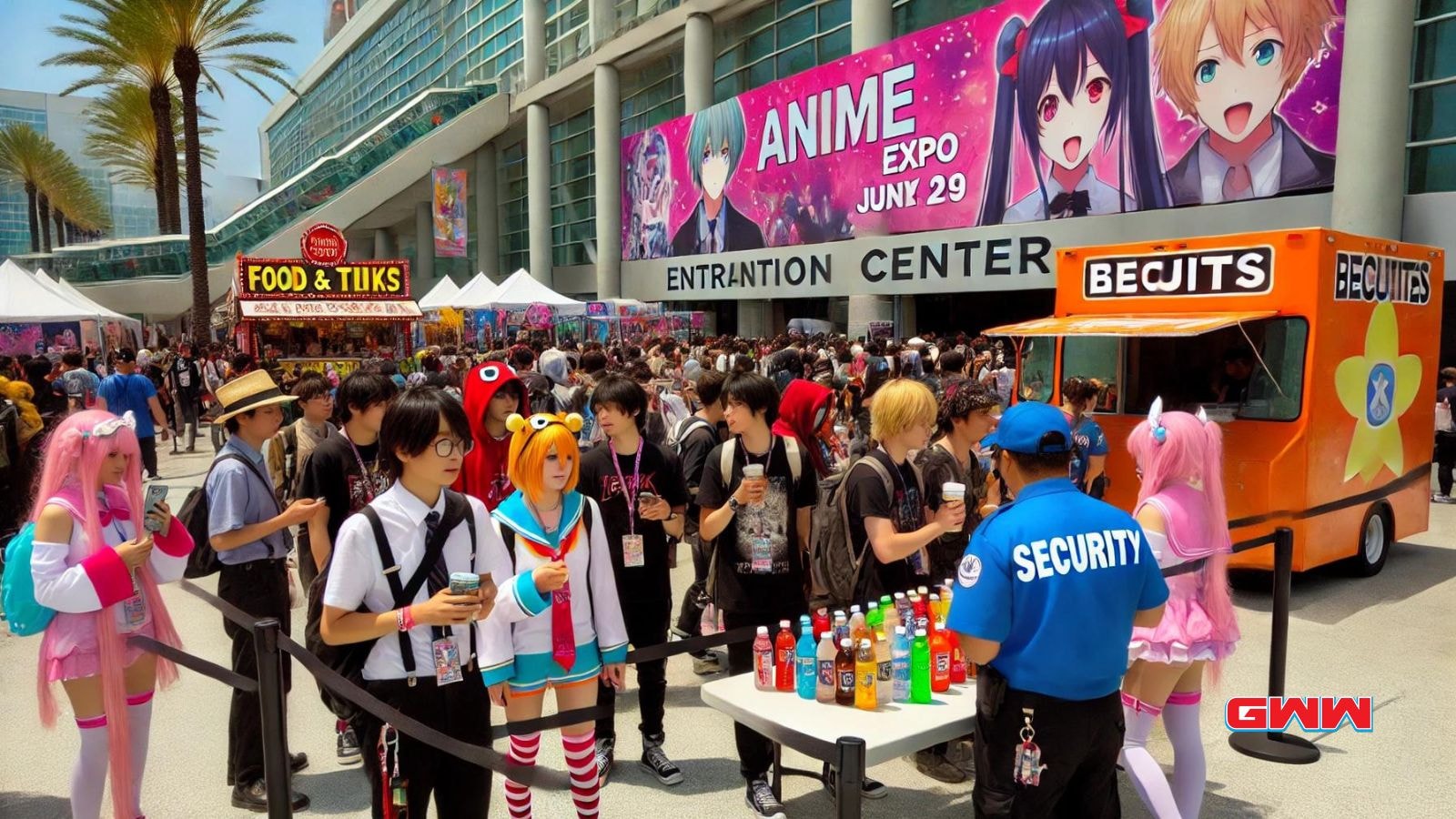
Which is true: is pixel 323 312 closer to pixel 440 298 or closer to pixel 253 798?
pixel 440 298

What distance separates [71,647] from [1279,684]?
5398 mm

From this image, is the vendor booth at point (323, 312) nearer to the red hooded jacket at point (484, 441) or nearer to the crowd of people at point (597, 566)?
the red hooded jacket at point (484, 441)

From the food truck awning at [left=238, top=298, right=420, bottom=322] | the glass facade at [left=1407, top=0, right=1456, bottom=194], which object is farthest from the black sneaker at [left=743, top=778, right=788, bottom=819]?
the food truck awning at [left=238, top=298, right=420, bottom=322]

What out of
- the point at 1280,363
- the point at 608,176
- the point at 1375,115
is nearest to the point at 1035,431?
the point at 1280,363

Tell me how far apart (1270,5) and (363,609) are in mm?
17319

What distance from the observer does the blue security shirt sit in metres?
2.59

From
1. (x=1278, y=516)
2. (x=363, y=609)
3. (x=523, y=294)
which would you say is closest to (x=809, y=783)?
(x=363, y=609)

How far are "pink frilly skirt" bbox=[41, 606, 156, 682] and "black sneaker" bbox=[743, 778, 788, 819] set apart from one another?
2.57 m

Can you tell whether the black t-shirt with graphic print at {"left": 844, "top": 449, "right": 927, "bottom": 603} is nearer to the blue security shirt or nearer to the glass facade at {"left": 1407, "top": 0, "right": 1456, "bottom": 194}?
the blue security shirt

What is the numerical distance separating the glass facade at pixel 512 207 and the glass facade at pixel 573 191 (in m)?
3.63

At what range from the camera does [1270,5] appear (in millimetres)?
15047

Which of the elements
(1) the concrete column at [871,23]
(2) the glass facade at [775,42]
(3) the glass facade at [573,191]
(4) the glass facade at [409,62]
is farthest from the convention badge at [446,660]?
(4) the glass facade at [409,62]

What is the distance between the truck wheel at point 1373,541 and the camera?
7810 millimetres

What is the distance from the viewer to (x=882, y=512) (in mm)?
3760
